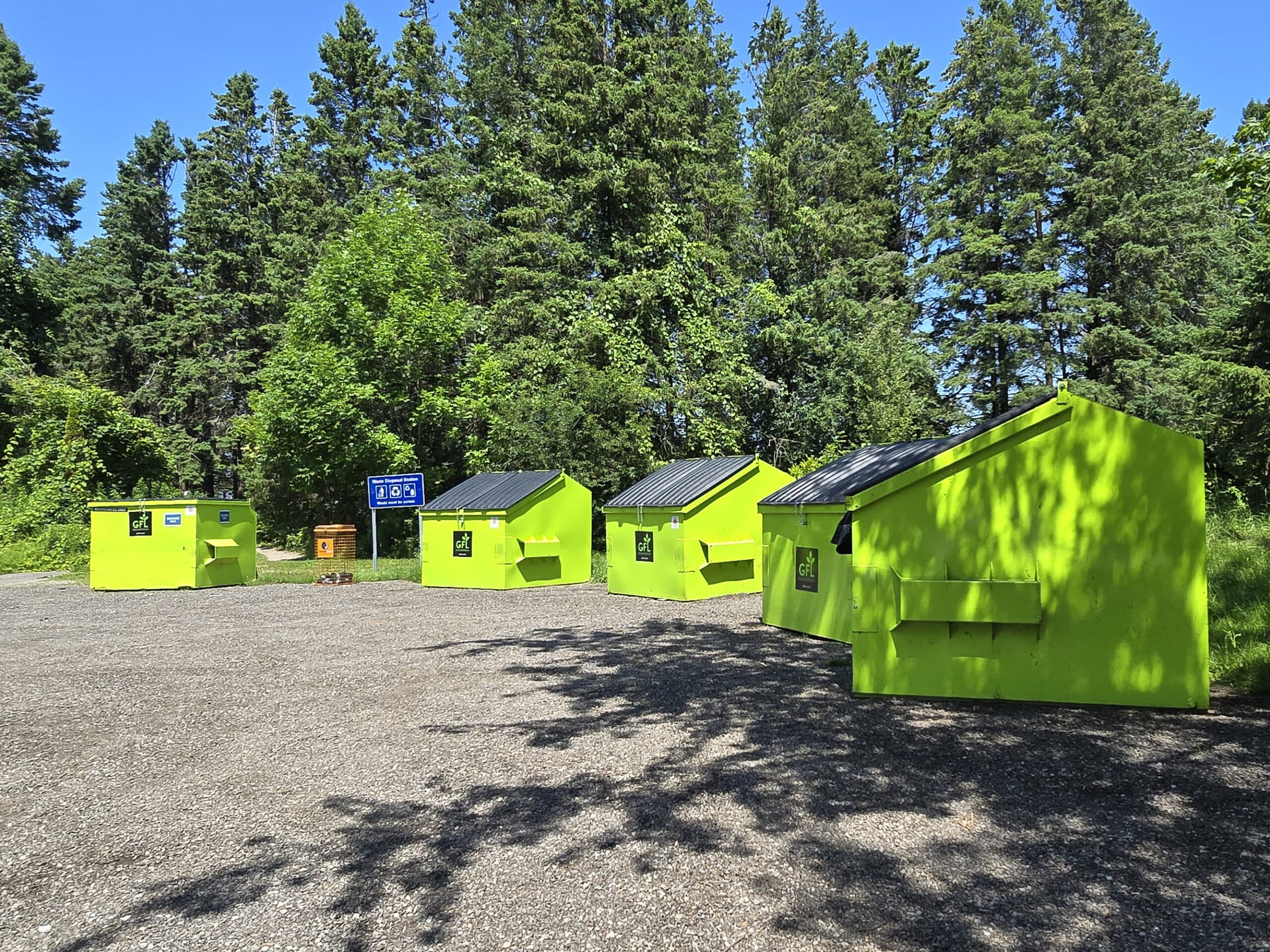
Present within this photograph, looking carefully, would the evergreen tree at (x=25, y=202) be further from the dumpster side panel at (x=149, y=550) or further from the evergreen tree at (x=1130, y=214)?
the evergreen tree at (x=1130, y=214)

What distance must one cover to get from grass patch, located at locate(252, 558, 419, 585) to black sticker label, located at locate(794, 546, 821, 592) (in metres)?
10.6

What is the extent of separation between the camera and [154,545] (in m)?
16.3

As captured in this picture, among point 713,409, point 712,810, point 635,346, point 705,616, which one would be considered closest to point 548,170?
point 635,346

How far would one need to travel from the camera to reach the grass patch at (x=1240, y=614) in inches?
268

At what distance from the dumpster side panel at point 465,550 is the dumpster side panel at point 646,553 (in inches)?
87.0

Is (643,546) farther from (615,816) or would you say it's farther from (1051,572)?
(615,816)

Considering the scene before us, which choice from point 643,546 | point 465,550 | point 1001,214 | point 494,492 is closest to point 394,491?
point 494,492

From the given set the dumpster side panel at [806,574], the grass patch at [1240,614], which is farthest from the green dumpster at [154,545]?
the grass patch at [1240,614]

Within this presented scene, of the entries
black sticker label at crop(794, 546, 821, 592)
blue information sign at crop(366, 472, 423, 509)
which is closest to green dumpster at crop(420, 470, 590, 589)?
blue information sign at crop(366, 472, 423, 509)

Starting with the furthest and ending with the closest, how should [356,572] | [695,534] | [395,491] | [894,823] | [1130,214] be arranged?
[1130,214]
[356,572]
[395,491]
[695,534]
[894,823]

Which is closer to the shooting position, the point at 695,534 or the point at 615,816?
the point at 615,816

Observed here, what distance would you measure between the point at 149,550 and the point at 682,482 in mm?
10355

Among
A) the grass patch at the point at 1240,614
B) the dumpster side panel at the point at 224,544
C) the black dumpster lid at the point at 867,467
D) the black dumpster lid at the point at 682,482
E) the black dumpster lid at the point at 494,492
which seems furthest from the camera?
the dumpster side panel at the point at 224,544

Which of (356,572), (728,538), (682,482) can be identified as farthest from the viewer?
(356,572)
